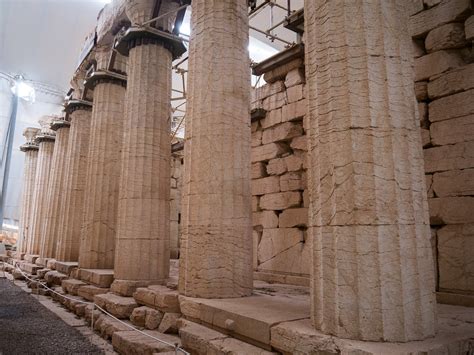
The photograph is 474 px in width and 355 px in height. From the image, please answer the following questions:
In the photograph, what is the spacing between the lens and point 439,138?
4.83 meters

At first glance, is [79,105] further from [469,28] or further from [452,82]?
[469,28]

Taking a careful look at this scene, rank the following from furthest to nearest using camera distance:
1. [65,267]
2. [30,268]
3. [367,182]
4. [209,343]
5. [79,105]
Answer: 1. [30,268]
2. [79,105]
3. [65,267]
4. [209,343]
5. [367,182]

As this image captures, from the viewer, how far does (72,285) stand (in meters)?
7.75

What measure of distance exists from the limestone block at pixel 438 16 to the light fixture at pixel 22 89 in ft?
79.9

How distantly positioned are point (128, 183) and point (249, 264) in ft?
9.79

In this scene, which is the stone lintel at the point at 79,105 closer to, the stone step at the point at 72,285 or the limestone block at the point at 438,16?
the stone step at the point at 72,285

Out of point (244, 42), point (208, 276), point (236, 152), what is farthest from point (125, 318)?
point (244, 42)

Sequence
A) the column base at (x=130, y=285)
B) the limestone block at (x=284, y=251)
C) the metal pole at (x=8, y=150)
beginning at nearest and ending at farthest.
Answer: the column base at (x=130, y=285), the limestone block at (x=284, y=251), the metal pole at (x=8, y=150)

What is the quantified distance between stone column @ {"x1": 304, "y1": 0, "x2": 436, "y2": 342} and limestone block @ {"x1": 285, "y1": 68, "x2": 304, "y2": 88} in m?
4.11

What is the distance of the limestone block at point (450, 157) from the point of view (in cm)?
451

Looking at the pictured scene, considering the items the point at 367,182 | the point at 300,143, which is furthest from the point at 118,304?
the point at 367,182

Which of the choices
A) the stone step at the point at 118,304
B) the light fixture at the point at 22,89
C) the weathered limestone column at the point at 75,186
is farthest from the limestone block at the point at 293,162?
the light fixture at the point at 22,89

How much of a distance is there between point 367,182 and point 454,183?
8.82 feet

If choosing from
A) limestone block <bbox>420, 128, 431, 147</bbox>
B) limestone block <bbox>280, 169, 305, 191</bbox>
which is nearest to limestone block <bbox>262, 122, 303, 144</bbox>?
limestone block <bbox>280, 169, 305, 191</bbox>
